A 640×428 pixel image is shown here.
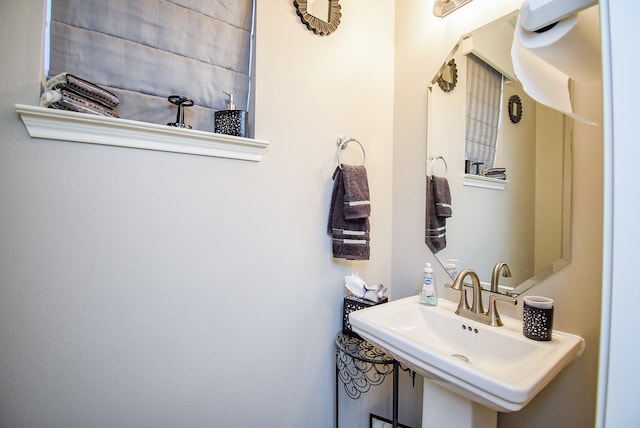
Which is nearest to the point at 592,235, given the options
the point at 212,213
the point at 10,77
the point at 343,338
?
the point at 343,338

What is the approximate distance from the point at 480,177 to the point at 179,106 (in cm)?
123

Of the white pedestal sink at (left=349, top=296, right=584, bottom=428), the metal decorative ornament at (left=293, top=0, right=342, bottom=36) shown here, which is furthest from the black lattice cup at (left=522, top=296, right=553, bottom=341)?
the metal decorative ornament at (left=293, top=0, right=342, bottom=36)

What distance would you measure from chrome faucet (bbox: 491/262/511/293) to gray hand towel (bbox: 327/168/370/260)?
19.7 inches

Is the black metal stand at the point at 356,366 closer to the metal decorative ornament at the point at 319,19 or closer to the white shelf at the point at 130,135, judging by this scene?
the white shelf at the point at 130,135

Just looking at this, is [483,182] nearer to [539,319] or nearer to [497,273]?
[497,273]

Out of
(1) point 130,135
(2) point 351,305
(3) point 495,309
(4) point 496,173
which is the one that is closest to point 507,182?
(4) point 496,173

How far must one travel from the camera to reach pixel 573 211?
885 mm

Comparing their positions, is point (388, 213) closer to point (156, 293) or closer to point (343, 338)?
point (343, 338)

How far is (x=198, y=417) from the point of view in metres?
1.00

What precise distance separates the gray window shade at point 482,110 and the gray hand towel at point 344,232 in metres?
0.56

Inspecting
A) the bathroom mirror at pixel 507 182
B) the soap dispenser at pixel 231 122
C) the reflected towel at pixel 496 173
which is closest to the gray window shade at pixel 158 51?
the soap dispenser at pixel 231 122

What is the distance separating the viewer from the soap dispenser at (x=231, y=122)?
1.05 metres

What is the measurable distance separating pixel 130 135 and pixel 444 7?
1389mm

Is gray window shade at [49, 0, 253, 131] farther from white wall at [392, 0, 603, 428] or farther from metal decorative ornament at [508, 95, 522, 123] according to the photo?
metal decorative ornament at [508, 95, 522, 123]
